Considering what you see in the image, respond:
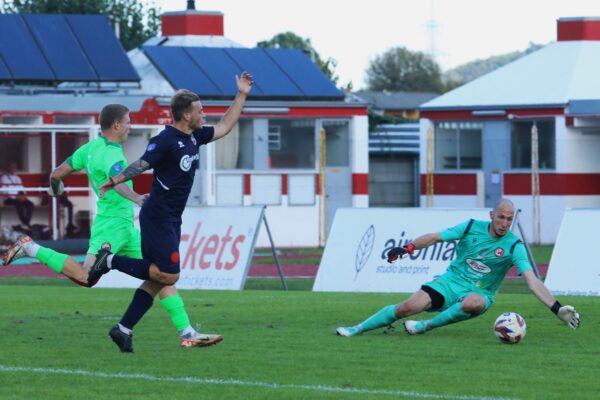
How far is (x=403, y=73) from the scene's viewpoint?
139000 millimetres

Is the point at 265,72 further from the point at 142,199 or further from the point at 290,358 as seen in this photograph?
the point at 290,358

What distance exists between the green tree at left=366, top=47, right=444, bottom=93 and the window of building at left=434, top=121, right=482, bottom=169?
313 feet

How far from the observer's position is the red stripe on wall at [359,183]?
121ft

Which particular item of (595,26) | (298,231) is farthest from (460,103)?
(298,231)

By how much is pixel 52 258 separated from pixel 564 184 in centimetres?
2613

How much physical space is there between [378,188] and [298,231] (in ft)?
37.1

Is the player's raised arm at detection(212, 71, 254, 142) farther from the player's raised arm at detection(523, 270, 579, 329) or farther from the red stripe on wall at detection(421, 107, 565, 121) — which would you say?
the red stripe on wall at detection(421, 107, 565, 121)

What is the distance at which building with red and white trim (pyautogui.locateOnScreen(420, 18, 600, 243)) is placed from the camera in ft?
121

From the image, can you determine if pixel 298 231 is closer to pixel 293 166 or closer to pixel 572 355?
pixel 293 166

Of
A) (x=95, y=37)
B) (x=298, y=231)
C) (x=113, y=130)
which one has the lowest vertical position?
(x=298, y=231)

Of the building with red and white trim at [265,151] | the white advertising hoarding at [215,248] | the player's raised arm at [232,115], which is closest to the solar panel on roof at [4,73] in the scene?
the building with red and white trim at [265,151]

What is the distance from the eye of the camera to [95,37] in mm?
33938

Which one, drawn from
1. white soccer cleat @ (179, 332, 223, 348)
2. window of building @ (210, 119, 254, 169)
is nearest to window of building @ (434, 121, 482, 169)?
window of building @ (210, 119, 254, 169)

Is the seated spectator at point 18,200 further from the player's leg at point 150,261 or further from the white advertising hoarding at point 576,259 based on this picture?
the player's leg at point 150,261
